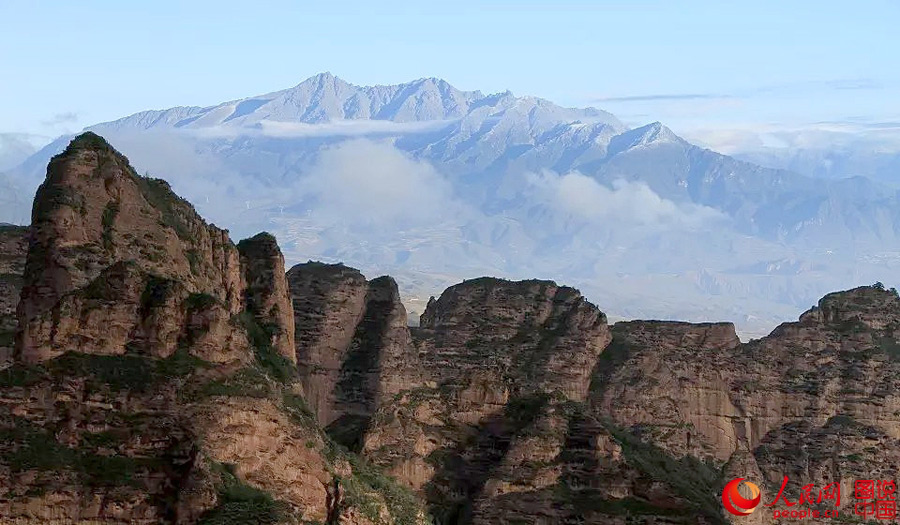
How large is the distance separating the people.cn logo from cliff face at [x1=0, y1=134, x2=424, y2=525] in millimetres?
27590

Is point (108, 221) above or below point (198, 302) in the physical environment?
above

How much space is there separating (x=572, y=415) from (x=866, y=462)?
50811mm

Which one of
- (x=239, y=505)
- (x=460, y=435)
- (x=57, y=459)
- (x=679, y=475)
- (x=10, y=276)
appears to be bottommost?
(x=239, y=505)

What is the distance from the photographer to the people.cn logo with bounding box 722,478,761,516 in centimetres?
11350

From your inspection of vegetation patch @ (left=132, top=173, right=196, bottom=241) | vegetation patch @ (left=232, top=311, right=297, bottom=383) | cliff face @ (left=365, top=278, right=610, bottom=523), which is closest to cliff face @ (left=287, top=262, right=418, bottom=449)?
cliff face @ (left=365, top=278, right=610, bottom=523)

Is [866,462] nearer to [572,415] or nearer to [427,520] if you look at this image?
[572,415]

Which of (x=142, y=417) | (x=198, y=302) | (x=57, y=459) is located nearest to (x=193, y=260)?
(x=198, y=302)

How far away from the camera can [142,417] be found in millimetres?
78938

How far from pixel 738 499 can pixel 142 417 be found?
4951cm

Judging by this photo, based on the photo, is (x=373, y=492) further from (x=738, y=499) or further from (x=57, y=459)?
(x=738, y=499)

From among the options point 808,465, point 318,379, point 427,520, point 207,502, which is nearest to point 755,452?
point 808,465

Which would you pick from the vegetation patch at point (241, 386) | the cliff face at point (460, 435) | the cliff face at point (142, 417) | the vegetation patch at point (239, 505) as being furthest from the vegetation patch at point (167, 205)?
the vegetation patch at point (239, 505)

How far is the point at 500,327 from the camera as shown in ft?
489

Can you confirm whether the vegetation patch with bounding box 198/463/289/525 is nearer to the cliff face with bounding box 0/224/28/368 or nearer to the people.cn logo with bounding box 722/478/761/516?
the cliff face with bounding box 0/224/28/368
